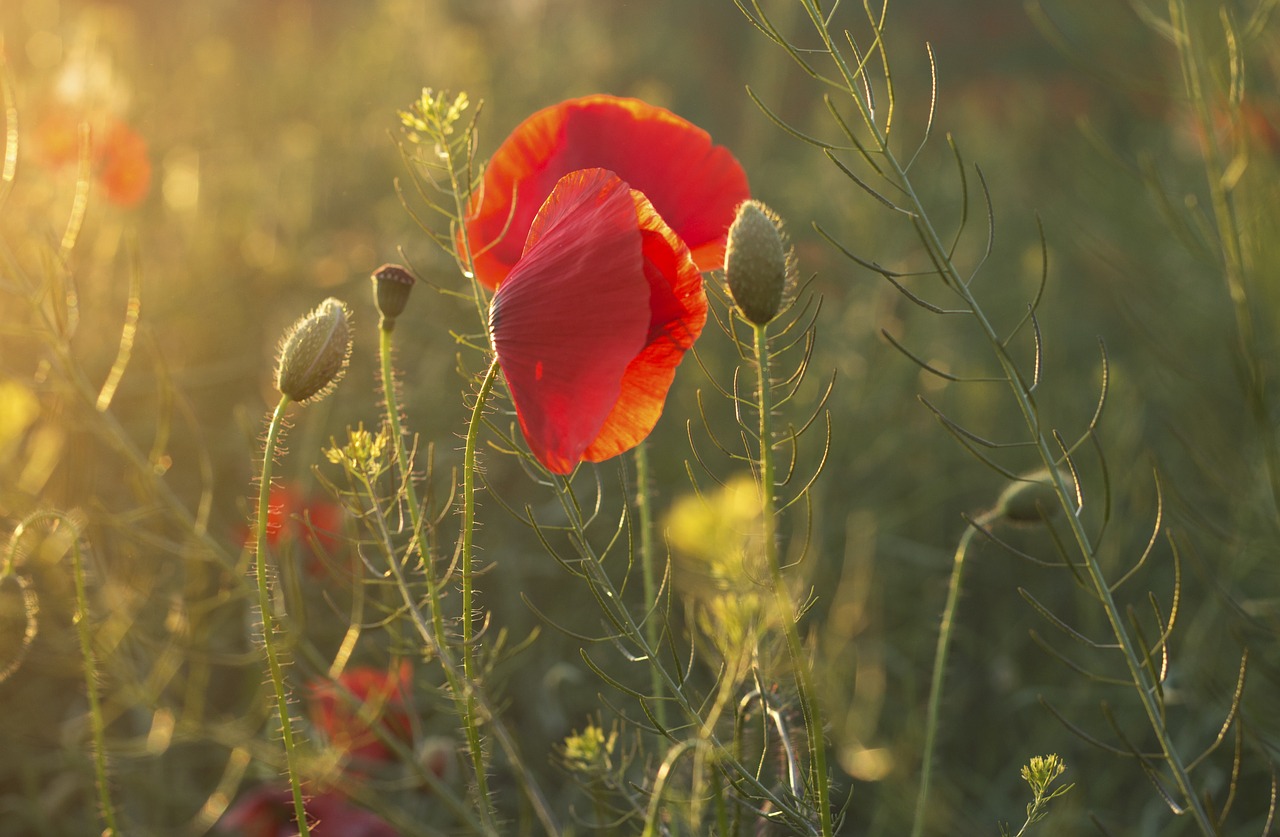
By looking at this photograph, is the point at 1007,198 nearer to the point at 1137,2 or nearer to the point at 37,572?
the point at 1137,2

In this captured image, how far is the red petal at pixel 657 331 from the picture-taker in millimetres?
497

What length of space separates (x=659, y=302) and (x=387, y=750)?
584mm

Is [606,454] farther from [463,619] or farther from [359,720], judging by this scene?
[359,720]

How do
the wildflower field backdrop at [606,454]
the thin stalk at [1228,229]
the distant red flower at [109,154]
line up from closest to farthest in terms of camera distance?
the wildflower field backdrop at [606,454] → the thin stalk at [1228,229] → the distant red flower at [109,154]

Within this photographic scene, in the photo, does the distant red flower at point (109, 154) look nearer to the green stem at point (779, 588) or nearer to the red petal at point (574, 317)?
the red petal at point (574, 317)

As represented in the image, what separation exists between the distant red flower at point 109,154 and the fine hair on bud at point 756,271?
1182 mm

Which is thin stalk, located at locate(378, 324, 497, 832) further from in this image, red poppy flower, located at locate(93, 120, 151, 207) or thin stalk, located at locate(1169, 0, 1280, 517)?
red poppy flower, located at locate(93, 120, 151, 207)

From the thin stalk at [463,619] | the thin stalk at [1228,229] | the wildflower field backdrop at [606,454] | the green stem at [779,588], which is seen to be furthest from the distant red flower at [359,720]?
the thin stalk at [1228,229]

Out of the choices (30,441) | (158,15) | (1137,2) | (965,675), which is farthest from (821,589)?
(158,15)

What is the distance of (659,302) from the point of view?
508mm

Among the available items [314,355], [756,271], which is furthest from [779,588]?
[314,355]

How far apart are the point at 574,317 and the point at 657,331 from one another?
49mm

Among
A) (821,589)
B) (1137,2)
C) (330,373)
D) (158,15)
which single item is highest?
(1137,2)

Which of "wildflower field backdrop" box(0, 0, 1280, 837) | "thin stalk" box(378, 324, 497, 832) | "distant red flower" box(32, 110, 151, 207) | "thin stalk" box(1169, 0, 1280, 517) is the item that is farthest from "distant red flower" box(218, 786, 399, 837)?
"distant red flower" box(32, 110, 151, 207)
